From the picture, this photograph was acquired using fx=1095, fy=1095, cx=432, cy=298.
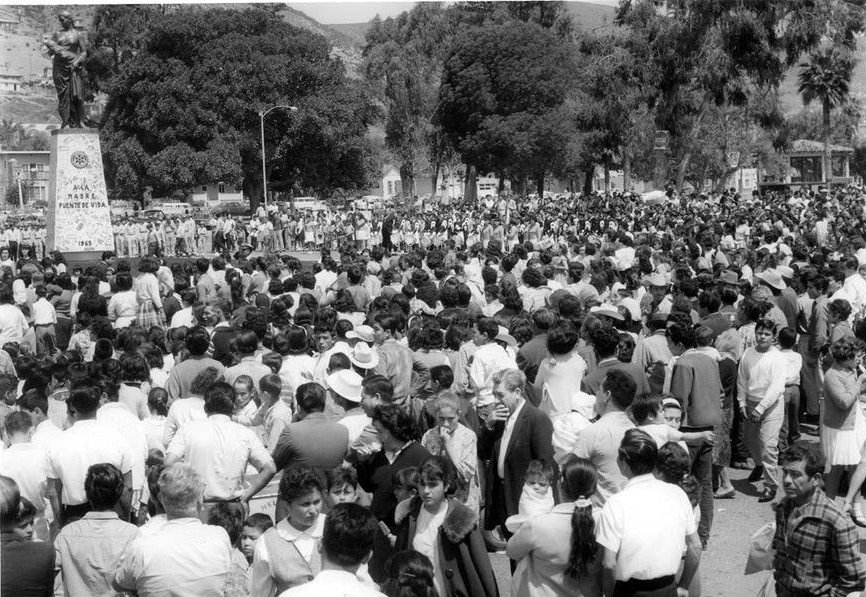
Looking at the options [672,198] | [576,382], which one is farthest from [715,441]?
[672,198]

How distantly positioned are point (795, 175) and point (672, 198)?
1626 inches

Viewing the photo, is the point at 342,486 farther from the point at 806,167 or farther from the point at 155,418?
the point at 806,167

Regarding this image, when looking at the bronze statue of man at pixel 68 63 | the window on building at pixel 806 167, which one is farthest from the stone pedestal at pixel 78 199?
the window on building at pixel 806 167

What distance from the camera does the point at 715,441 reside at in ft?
28.5

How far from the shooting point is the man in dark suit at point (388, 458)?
5789 millimetres

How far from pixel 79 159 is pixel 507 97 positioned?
4390cm

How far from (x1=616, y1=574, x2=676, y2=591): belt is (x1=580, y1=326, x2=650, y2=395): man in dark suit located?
8.23 feet

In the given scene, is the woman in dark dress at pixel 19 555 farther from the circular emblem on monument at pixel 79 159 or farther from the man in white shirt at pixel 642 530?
the circular emblem on monument at pixel 79 159

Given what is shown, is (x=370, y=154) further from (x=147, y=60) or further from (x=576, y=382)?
(x=576, y=382)

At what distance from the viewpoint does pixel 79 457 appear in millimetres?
6008

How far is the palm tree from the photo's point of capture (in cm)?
6253

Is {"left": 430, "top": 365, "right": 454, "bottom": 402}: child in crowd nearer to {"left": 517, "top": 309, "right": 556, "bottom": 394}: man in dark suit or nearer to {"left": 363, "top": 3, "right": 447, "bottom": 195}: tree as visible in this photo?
{"left": 517, "top": 309, "right": 556, "bottom": 394}: man in dark suit

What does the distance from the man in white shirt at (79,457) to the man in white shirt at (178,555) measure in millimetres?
1268

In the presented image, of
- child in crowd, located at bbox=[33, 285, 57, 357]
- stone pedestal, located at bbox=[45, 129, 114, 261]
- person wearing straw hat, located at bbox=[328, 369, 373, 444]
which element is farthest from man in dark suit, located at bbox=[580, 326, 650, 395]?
stone pedestal, located at bbox=[45, 129, 114, 261]
